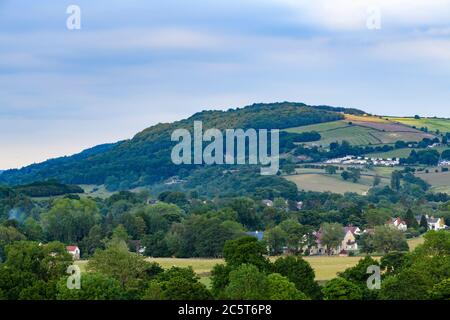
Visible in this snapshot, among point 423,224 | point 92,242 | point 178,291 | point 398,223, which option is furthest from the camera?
point 423,224

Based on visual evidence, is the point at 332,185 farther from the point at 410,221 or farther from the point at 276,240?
the point at 276,240

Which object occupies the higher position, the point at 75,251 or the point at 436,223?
the point at 436,223

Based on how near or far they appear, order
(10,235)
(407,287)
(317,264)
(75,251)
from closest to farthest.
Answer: (407,287), (317,264), (75,251), (10,235)

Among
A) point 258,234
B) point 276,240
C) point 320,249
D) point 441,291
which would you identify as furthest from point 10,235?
point 441,291

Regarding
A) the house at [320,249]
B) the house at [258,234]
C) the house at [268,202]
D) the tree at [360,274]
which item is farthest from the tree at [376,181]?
the tree at [360,274]

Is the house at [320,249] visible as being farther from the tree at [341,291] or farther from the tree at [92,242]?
the tree at [341,291]

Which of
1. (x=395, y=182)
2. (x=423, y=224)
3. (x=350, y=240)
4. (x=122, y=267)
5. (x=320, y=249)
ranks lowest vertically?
(x=320, y=249)

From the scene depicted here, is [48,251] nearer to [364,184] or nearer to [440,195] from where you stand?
[440,195]
